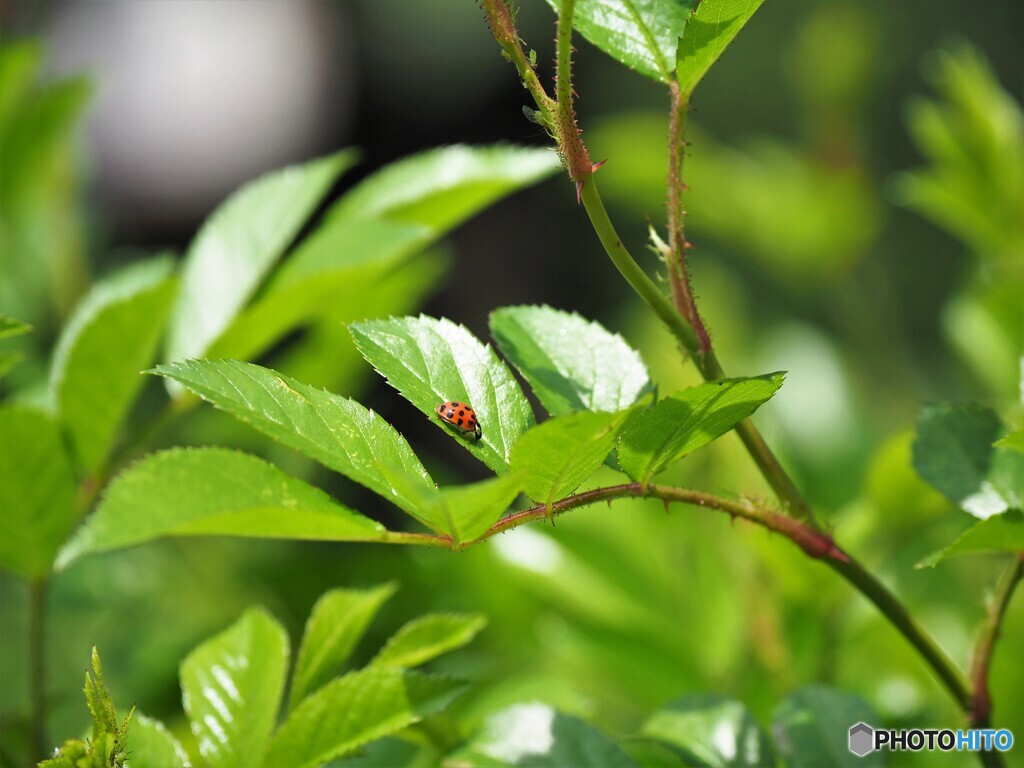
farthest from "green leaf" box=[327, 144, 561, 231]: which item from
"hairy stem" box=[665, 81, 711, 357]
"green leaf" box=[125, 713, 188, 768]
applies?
"green leaf" box=[125, 713, 188, 768]

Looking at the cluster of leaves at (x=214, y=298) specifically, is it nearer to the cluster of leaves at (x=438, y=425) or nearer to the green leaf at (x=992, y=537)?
the cluster of leaves at (x=438, y=425)

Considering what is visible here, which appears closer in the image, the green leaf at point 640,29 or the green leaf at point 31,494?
the green leaf at point 640,29

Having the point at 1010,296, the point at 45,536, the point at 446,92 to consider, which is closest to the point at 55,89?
the point at 45,536

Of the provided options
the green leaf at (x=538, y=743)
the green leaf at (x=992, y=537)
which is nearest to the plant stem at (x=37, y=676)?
the green leaf at (x=538, y=743)

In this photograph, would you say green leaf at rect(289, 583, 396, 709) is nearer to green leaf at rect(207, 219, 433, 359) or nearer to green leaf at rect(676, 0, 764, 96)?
green leaf at rect(207, 219, 433, 359)

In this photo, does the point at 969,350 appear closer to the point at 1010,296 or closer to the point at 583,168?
the point at 1010,296

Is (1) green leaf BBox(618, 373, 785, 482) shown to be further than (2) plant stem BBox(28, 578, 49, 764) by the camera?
No
